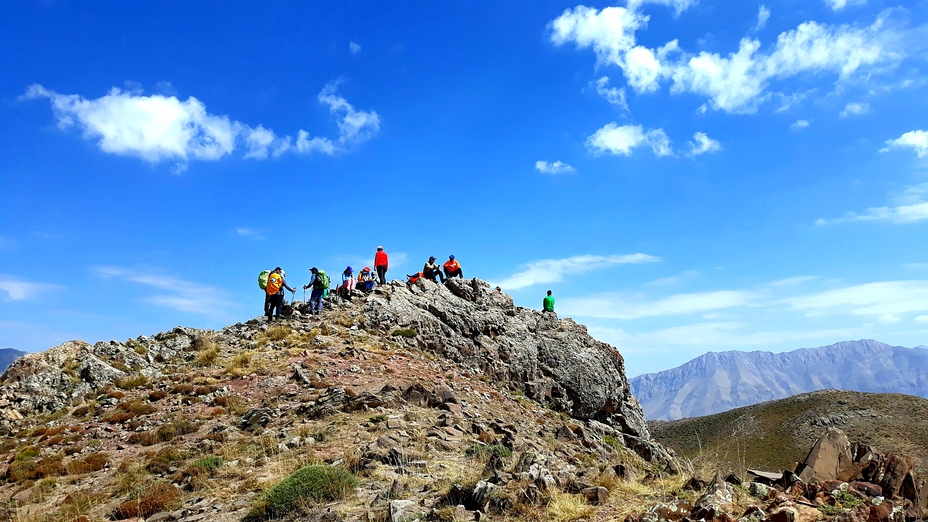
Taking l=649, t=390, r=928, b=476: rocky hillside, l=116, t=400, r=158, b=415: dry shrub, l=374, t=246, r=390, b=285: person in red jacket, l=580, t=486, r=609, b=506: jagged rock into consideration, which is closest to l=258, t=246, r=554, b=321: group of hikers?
l=374, t=246, r=390, b=285: person in red jacket

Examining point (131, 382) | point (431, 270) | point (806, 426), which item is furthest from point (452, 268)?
point (806, 426)

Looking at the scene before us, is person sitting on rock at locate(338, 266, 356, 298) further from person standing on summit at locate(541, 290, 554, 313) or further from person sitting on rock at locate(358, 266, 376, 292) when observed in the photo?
person standing on summit at locate(541, 290, 554, 313)

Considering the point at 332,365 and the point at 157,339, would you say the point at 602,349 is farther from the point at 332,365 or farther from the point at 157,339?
the point at 157,339

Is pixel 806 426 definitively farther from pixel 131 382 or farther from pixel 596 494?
pixel 596 494

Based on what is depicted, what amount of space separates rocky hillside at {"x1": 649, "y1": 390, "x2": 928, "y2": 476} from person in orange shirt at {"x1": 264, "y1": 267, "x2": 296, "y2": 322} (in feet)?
289

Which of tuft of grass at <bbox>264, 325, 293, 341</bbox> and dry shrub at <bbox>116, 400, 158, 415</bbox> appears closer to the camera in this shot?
dry shrub at <bbox>116, 400, 158, 415</bbox>

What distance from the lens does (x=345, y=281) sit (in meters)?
32.6

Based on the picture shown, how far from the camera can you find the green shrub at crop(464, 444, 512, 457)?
503 inches

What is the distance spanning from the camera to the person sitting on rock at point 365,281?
32.4m

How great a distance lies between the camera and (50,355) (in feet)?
75.7

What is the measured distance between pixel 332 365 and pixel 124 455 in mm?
7713

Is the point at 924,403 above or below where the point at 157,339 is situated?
below

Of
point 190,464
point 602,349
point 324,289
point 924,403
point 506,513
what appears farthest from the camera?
point 924,403

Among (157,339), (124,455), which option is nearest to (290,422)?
(124,455)
